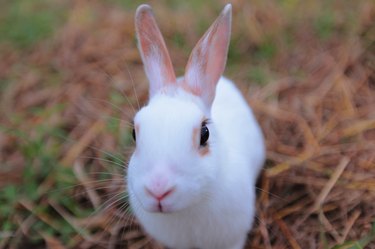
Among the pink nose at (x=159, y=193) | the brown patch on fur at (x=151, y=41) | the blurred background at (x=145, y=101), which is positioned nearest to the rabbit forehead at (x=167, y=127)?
the pink nose at (x=159, y=193)

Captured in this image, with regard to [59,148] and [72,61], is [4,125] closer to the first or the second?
[59,148]

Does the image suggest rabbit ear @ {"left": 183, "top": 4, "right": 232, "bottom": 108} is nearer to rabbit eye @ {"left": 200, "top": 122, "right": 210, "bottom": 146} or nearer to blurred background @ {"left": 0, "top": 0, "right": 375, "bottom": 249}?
→ rabbit eye @ {"left": 200, "top": 122, "right": 210, "bottom": 146}

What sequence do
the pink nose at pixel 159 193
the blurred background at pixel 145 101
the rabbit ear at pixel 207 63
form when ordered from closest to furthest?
the pink nose at pixel 159 193 → the rabbit ear at pixel 207 63 → the blurred background at pixel 145 101

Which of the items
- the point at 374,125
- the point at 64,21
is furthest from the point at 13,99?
the point at 374,125

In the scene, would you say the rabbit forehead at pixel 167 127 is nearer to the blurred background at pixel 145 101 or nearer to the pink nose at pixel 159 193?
the pink nose at pixel 159 193

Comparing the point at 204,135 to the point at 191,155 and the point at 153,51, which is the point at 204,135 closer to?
the point at 191,155

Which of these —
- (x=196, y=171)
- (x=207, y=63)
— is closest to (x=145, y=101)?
(x=207, y=63)
